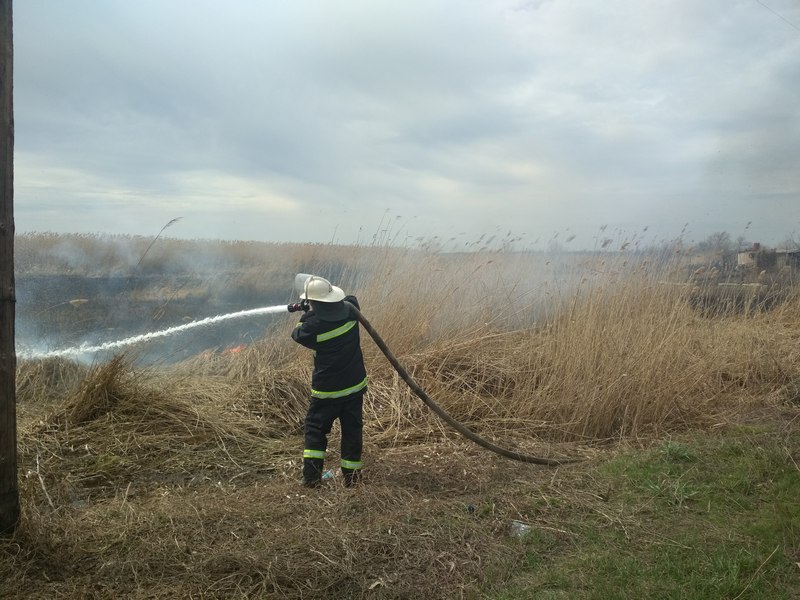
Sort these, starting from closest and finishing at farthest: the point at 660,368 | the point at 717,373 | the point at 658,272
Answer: the point at 660,368 → the point at 717,373 → the point at 658,272

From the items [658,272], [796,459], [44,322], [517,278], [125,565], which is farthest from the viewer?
[44,322]

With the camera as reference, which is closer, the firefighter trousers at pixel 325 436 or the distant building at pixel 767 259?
the firefighter trousers at pixel 325 436

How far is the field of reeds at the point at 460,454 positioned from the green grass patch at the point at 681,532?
2 cm

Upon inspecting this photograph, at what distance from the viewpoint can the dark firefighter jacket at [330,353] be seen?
417cm

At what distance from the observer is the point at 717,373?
21.5 ft

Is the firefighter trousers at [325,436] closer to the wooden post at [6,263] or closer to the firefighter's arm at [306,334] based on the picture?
the firefighter's arm at [306,334]

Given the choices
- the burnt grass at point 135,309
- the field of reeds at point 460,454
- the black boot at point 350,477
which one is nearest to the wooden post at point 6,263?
the field of reeds at point 460,454

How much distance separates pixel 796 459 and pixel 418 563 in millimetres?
3040

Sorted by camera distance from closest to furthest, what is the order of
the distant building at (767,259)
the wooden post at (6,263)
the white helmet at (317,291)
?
the wooden post at (6,263) → the white helmet at (317,291) → the distant building at (767,259)

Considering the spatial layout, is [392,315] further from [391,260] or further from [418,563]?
[418,563]

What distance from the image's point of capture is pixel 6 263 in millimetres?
2701

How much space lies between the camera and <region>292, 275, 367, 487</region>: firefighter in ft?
13.7

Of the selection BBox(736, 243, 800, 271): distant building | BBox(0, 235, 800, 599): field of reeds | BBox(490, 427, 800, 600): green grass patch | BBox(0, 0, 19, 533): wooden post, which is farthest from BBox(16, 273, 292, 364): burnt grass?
BBox(736, 243, 800, 271): distant building

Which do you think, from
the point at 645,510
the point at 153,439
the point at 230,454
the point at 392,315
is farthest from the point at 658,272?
the point at 153,439
